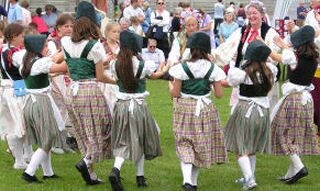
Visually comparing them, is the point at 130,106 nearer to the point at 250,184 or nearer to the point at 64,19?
the point at 250,184

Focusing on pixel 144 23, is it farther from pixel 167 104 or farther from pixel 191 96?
pixel 191 96

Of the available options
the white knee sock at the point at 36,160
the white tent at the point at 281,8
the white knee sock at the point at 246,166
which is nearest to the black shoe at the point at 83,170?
the white knee sock at the point at 36,160

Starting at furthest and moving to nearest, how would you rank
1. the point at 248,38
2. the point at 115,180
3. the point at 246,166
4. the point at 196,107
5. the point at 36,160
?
1. the point at 248,38
2. the point at 36,160
3. the point at 246,166
4. the point at 196,107
5. the point at 115,180

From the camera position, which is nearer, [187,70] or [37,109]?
[187,70]

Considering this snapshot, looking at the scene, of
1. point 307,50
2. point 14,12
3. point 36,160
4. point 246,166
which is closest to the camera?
point 246,166

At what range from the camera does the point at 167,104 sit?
42.4 feet

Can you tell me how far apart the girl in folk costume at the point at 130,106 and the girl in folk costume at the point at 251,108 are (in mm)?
865

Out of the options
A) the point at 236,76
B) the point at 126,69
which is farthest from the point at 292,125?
the point at 126,69

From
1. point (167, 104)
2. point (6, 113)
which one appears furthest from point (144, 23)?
point (6, 113)

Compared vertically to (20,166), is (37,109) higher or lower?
higher

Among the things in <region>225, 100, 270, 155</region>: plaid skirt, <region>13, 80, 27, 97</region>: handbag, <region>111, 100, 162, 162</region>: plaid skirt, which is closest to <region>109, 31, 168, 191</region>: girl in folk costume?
<region>111, 100, 162, 162</region>: plaid skirt

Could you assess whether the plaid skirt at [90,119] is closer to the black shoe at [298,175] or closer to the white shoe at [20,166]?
the white shoe at [20,166]

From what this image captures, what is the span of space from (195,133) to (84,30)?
150 centimetres

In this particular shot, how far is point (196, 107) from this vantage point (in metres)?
6.67
